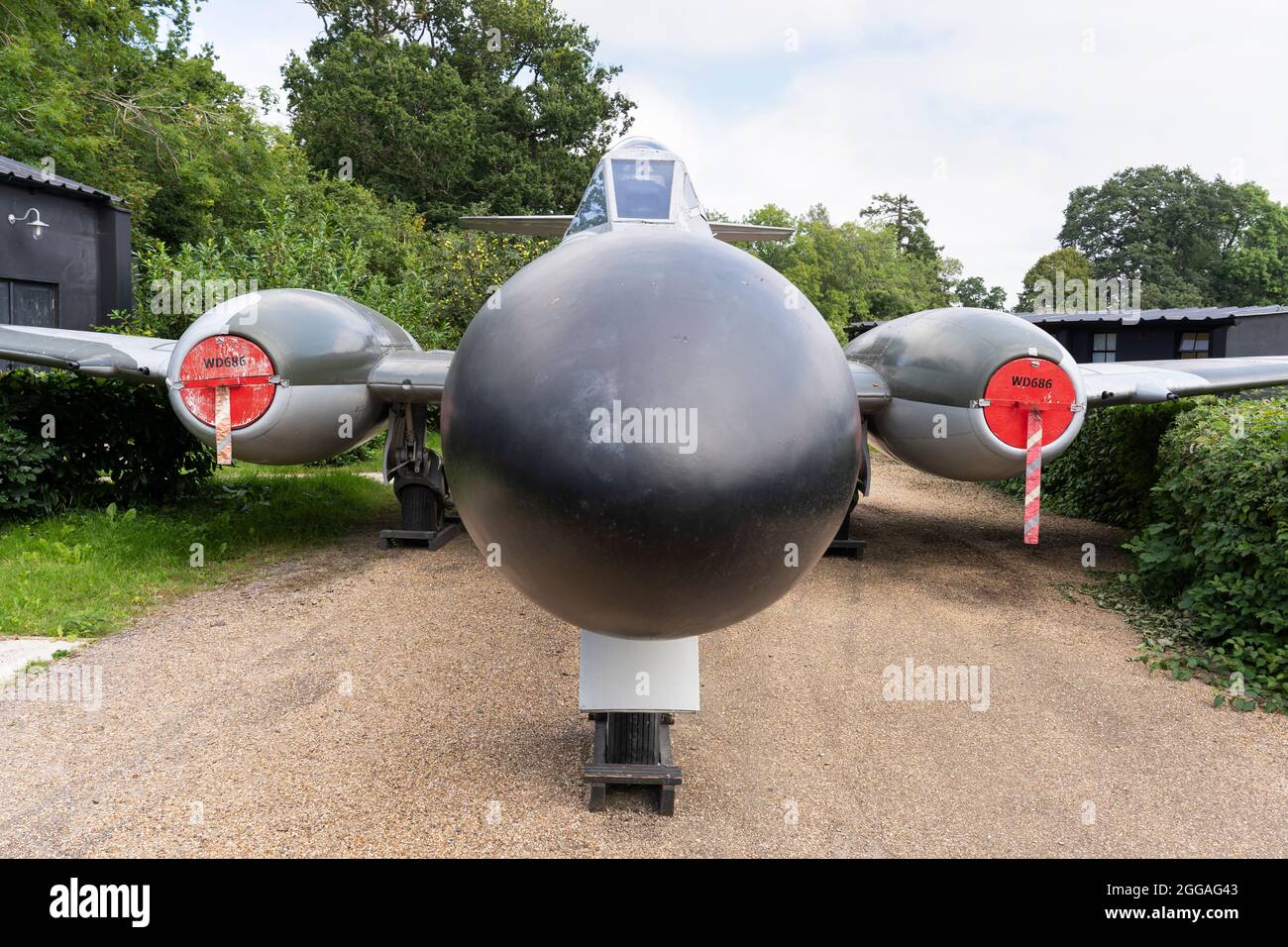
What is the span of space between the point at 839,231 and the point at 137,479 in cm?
3972

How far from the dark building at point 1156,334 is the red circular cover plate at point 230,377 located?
2082 centimetres

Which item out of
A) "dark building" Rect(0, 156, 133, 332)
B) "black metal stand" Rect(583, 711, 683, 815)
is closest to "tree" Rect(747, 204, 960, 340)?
"dark building" Rect(0, 156, 133, 332)

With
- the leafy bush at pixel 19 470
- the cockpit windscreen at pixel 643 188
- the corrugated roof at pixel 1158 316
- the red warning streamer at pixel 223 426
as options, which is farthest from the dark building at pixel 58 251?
the corrugated roof at pixel 1158 316

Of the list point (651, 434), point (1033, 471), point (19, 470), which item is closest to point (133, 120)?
point (19, 470)

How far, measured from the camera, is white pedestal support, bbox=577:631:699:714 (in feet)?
11.1

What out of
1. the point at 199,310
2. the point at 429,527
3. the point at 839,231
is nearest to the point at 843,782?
the point at 429,527

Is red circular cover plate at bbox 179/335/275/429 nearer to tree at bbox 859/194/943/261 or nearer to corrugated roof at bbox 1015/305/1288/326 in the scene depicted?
corrugated roof at bbox 1015/305/1288/326

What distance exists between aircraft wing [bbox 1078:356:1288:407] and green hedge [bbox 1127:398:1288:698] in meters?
0.30

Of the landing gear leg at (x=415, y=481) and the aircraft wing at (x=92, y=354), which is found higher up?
the aircraft wing at (x=92, y=354)

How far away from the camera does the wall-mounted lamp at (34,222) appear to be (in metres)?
12.4

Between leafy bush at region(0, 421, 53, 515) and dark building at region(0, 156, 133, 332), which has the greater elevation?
dark building at region(0, 156, 133, 332)

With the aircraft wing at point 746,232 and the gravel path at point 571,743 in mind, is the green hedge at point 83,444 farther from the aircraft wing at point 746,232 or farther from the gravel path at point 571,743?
the aircraft wing at point 746,232

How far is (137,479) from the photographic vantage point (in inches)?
336

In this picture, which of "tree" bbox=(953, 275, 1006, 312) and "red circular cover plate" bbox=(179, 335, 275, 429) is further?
"tree" bbox=(953, 275, 1006, 312)
